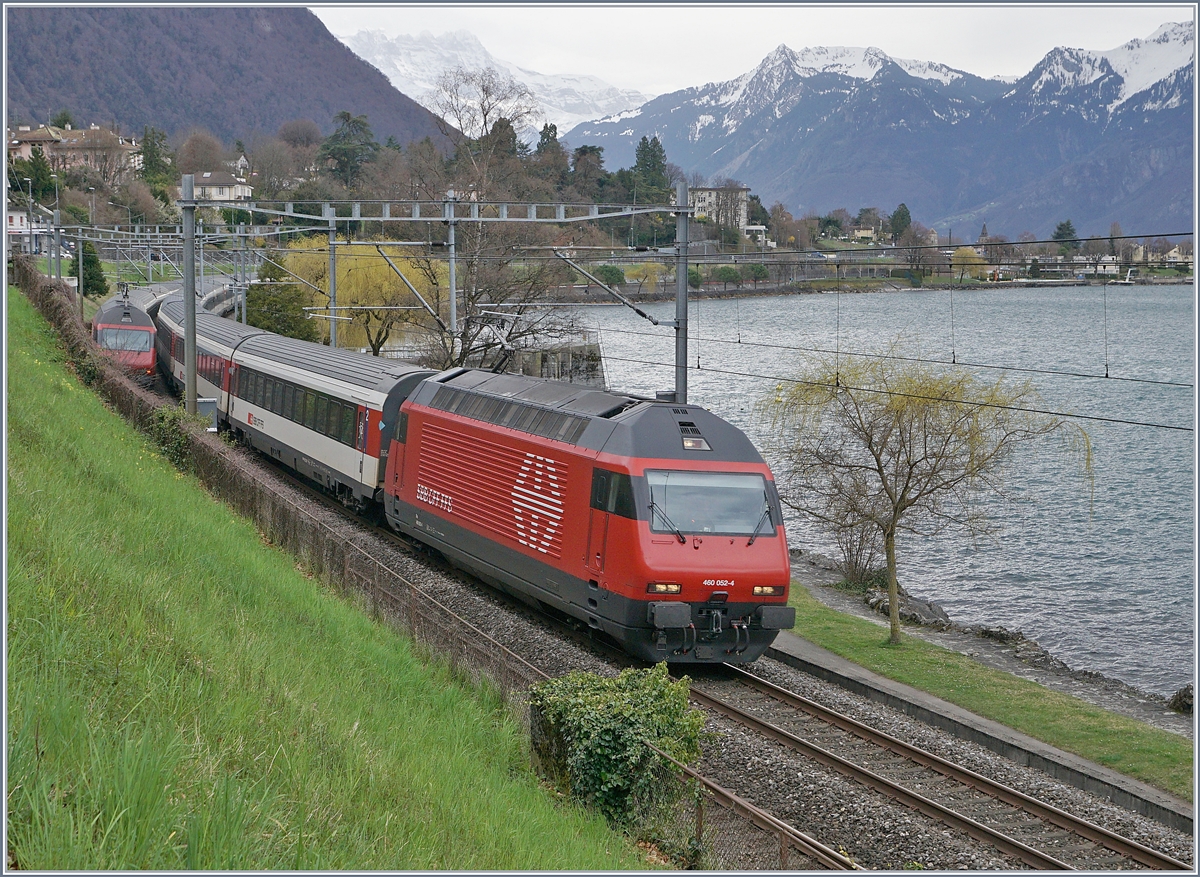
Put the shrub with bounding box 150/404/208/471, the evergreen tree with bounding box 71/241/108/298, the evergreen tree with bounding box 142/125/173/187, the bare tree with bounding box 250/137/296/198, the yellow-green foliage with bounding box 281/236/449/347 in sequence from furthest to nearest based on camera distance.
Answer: the evergreen tree with bounding box 142/125/173/187 → the bare tree with bounding box 250/137/296/198 → the evergreen tree with bounding box 71/241/108/298 → the yellow-green foliage with bounding box 281/236/449/347 → the shrub with bounding box 150/404/208/471

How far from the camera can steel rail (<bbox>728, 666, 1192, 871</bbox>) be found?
9.98m

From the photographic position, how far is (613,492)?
547 inches

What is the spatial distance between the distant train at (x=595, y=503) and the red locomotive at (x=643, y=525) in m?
0.02

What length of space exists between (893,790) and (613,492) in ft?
16.3

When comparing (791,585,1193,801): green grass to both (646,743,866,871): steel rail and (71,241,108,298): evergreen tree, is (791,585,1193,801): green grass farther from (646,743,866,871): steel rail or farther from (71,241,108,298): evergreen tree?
(71,241,108,298): evergreen tree

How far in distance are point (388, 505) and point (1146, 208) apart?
128983 millimetres

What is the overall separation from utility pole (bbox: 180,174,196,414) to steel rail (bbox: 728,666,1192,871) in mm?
17555

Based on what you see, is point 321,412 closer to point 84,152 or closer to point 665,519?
point 665,519

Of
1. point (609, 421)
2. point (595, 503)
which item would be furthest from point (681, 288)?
point (595, 503)

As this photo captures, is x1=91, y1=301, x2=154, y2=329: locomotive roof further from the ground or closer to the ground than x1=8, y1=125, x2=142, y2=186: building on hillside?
closer to the ground

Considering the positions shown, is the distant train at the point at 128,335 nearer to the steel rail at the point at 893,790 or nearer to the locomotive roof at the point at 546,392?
the locomotive roof at the point at 546,392

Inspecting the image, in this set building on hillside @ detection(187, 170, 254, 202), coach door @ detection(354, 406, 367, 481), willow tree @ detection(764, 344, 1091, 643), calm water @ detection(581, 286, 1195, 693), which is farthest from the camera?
building on hillside @ detection(187, 170, 254, 202)

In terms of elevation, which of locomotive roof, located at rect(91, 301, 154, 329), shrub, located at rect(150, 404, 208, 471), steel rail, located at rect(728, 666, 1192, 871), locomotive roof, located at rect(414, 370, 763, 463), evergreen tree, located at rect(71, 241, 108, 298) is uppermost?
evergreen tree, located at rect(71, 241, 108, 298)

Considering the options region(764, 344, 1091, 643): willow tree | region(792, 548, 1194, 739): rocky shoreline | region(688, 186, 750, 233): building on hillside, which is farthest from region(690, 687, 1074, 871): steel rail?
region(688, 186, 750, 233): building on hillside
